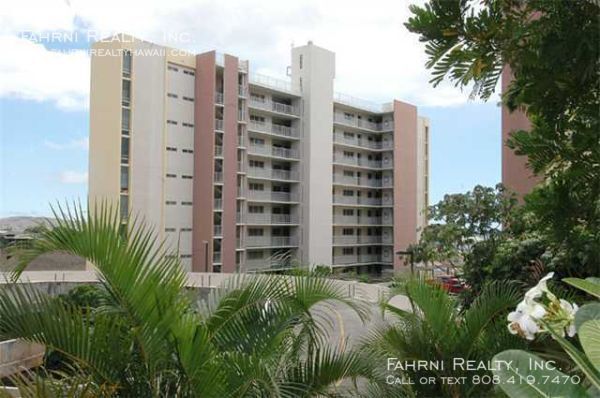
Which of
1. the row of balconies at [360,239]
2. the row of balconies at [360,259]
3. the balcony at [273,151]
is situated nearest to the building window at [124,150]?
the balcony at [273,151]

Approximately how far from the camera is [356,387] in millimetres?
2252

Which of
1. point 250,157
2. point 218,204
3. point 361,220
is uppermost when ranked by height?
point 250,157

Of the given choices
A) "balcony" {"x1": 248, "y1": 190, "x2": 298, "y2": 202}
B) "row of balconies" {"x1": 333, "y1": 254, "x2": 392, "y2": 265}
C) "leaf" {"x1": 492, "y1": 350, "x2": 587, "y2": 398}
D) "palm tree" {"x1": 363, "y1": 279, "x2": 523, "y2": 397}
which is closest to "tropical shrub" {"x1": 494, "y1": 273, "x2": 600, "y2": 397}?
"leaf" {"x1": 492, "y1": 350, "x2": 587, "y2": 398}

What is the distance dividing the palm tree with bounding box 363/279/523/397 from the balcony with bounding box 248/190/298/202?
19336 mm

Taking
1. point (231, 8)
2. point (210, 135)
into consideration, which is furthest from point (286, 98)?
point (231, 8)

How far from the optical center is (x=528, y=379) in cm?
100

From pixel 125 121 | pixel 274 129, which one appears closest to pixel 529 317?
pixel 125 121

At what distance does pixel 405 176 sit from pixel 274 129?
7.95 metres

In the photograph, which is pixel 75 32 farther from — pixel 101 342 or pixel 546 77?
pixel 546 77

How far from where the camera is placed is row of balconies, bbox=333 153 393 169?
25.2m

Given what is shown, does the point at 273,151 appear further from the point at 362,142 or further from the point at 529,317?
the point at 529,317

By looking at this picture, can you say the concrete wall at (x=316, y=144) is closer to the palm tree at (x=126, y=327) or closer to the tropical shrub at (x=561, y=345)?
the palm tree at (x=126, y=327)

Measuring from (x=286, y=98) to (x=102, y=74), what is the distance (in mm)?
8105

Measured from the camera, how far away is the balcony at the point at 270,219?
21.8 m
